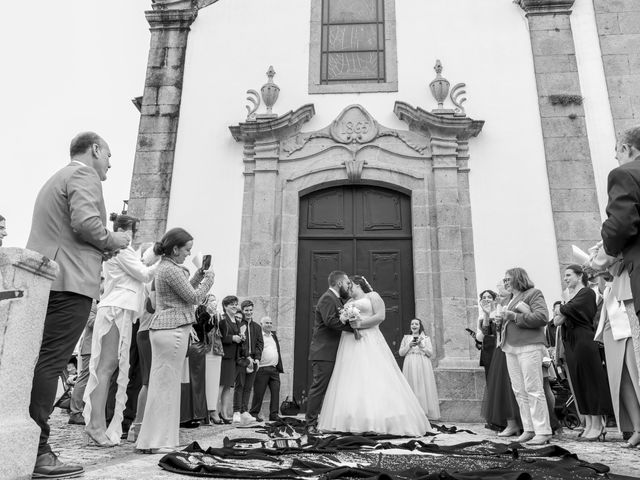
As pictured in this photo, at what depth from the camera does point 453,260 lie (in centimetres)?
922

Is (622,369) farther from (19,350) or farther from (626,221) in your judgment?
(19,350)

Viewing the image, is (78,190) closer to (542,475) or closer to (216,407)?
(542,475)

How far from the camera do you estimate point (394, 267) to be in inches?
379

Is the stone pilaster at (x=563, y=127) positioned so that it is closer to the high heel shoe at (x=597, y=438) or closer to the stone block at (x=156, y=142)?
the high heel shoe at (x=597, y=438)

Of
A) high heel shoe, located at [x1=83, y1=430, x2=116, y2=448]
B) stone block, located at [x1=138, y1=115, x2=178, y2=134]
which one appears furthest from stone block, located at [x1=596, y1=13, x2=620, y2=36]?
high heel shoe, located at [x1=83, y1=430, x2=116, y2=448]

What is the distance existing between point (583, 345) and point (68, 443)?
16.5ft

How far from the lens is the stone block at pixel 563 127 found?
9.73 metres

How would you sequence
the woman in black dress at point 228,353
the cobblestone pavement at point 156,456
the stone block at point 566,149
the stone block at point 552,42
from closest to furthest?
the cobblestone pavement at point 156,456 < the woman in black dress at point 228,353 < the stone block at point 566,149 < the stone block at point 552,42

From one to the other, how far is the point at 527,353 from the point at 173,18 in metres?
8.97

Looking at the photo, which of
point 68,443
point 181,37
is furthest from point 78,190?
point 181,37

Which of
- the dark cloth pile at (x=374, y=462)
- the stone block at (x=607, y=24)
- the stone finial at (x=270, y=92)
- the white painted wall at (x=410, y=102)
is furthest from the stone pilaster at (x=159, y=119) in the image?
the stone block at (x=607, y=24)

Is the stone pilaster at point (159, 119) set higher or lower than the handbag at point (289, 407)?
higher

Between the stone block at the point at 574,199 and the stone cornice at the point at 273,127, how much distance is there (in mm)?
4360

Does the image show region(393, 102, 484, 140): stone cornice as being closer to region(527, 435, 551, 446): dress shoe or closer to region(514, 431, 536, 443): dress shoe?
region(514, 431, 536, 443): dress shoe
